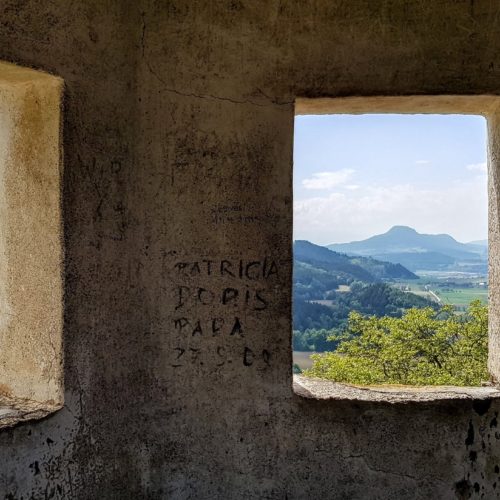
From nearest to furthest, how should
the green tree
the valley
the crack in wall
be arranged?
the crack in wall
the green tree
the valley

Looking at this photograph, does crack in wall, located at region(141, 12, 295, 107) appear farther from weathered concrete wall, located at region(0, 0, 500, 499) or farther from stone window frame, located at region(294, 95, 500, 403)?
stone window frame, located at region(294, 95, 500, 403)

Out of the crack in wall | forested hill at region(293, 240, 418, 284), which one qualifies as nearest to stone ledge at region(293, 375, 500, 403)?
the crack in wall

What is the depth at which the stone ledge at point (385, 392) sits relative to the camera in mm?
2818

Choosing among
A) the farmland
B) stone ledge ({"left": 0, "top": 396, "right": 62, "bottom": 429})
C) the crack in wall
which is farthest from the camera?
the farmland

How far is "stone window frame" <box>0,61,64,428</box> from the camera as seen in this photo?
8.07 ft

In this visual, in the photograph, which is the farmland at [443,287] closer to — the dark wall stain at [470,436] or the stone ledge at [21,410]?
the dark wall stain at [470,436]

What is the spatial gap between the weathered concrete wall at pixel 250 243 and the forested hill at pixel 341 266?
18.7 meters

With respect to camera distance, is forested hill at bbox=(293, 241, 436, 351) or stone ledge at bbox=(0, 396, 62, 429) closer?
stone ledge at bbox=(0, 396, 62, 429)

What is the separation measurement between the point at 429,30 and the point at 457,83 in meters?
0.30

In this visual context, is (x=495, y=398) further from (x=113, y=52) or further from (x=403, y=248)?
(x=403, y=248)

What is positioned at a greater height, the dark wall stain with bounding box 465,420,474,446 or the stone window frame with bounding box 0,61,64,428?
the stone window frame with bounding box 0,61,64,428

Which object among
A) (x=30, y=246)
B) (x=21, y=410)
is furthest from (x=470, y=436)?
(x=30, y=246)

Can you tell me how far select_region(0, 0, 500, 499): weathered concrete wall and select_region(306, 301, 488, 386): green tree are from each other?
34.2 feet

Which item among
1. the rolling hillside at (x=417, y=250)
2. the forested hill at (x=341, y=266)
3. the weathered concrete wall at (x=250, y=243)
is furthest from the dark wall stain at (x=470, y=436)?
the rolling hillside at (x=417, y=250)
